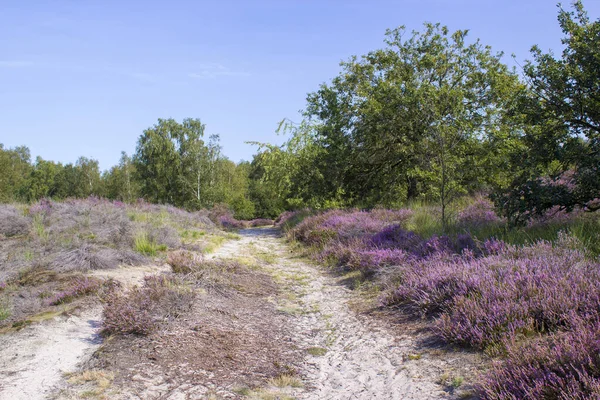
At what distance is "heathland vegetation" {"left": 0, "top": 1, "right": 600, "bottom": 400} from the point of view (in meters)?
3.94

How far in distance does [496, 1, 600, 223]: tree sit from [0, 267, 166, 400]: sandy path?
7303 mm

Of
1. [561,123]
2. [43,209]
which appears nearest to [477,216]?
[561,123]

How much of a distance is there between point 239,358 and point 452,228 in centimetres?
671

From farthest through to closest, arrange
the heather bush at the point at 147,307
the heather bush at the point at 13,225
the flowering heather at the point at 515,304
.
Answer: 1. the heather bush at the point at 13,225
2. the heather bush at the point at 147,307
3. the flowering heather at the point at 515,304

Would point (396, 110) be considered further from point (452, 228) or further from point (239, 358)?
point (239, 358)

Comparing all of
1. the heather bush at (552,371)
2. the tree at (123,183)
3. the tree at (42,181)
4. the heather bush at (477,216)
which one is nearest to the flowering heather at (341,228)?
the heather bush at (477,216)

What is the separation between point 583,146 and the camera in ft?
23.9

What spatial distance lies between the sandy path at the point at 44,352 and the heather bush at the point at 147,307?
0.96ft

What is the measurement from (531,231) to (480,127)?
10195 millimetres

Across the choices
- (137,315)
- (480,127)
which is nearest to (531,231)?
(137,315)

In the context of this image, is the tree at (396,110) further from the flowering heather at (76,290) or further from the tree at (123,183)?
the tree at (123,183)

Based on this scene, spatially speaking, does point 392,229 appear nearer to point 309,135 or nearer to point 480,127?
point 480,127

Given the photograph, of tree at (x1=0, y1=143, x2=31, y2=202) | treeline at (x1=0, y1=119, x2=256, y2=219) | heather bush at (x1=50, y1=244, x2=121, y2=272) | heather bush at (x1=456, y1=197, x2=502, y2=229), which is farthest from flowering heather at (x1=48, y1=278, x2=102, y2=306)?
treeline at (x1=0, y1=119, x2=256, y2=219)

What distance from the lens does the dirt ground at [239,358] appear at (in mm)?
3699
